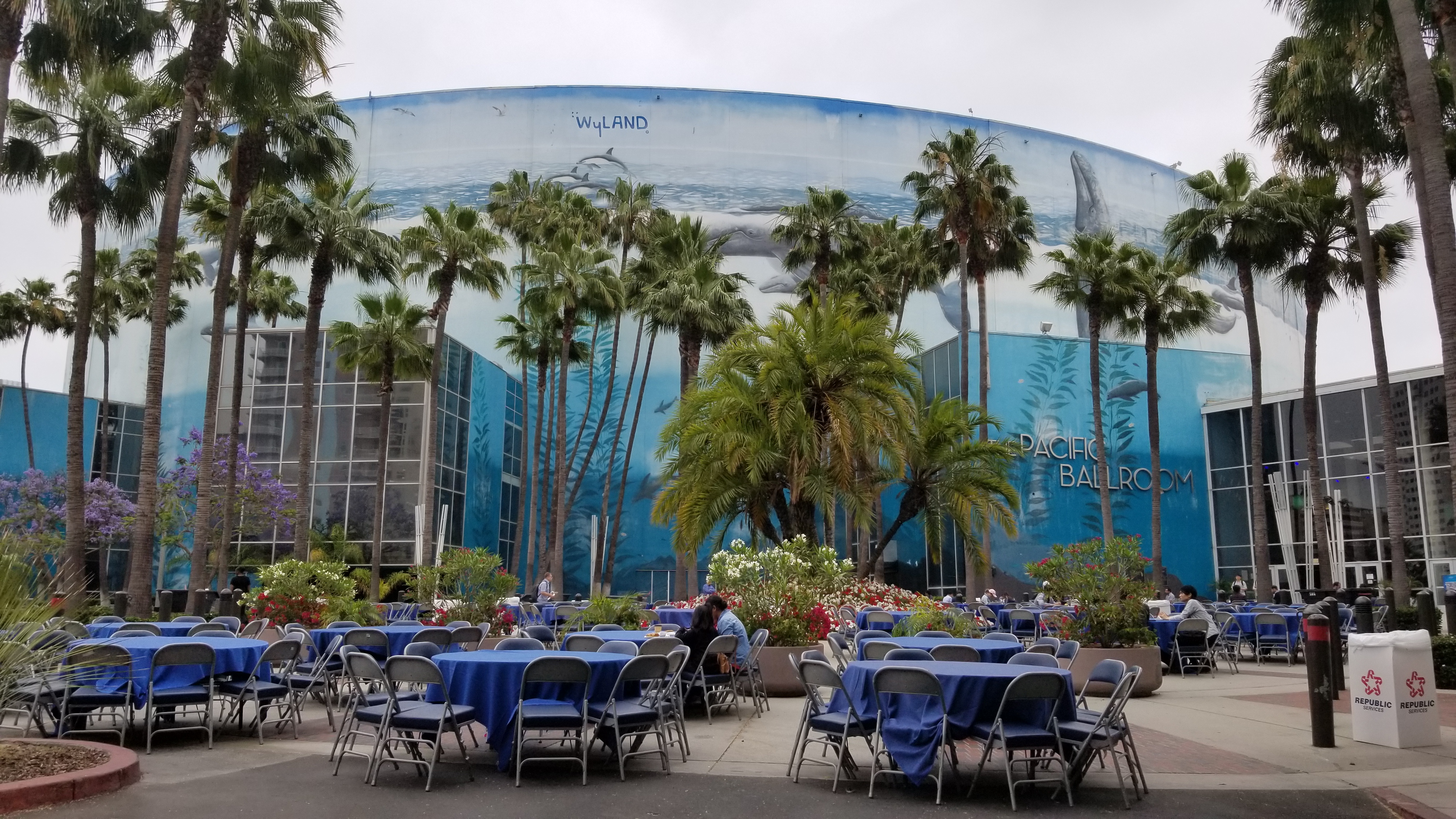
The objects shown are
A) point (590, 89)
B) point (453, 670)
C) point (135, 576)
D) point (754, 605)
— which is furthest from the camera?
point (590, 89)

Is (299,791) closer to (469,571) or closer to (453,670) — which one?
(453,670)

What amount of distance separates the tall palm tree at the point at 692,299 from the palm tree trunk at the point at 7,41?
16.0 m

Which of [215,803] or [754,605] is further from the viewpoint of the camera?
[754,605]

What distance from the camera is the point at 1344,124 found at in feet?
53.8

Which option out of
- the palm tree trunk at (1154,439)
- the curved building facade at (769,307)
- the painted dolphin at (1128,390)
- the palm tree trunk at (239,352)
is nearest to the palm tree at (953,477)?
the palm tree trunk at (1154,439)

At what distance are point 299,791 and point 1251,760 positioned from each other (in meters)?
7.20

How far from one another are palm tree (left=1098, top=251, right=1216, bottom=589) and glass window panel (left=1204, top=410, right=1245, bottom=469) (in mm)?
12311

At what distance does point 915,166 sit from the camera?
58.7 metres

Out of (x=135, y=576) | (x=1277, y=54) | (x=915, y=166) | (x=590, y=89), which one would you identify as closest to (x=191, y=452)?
(x=590, y=89)

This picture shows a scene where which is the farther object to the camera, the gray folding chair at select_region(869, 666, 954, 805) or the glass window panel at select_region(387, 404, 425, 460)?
the glass window panel at select_region(387, 404, 425, 460)

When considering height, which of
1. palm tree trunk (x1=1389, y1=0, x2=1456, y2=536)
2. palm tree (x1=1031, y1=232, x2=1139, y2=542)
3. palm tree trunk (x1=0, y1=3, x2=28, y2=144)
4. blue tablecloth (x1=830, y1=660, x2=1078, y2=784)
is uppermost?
palm tree (x1=1031, y1=232, x2=1139, y2=542)

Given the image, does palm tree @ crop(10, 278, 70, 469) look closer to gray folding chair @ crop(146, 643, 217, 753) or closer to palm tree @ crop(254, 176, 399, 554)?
palm tree @ crop(254, 176, 399, 554)

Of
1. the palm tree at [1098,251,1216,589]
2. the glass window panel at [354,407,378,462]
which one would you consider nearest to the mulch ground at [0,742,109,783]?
the palm tree at [1098,251,1216,589]

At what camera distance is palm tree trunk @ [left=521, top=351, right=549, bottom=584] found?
112 feet
